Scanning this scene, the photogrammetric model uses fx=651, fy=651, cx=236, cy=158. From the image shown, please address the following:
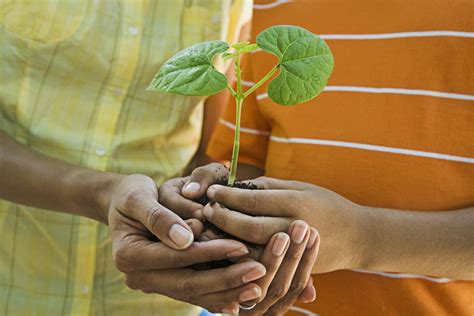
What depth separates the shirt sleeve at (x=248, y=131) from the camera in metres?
1.16

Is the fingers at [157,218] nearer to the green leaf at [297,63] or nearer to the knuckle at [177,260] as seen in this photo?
the knuckle at [177,260]

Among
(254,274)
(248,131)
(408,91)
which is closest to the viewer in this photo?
(254,274)

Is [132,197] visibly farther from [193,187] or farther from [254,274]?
[254,274]

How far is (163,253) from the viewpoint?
82 cm

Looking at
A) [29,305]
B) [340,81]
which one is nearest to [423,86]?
[340,81]

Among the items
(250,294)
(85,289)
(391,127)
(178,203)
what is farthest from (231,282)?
(85,289)

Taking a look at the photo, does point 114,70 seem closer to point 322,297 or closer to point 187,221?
point 187,221

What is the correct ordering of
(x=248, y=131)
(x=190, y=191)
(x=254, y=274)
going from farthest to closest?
(x=248, y=131) → (x=190, y=191) → (x=254, y=274)

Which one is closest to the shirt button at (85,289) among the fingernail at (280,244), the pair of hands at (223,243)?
the pair of hands at (223,243)

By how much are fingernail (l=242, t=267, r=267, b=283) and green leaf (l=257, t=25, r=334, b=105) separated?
0.22 meters

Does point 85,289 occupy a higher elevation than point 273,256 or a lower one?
lower

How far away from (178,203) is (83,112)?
38 centimetres

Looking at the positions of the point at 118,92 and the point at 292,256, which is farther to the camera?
the point at 118,92

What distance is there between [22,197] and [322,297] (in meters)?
0.52
